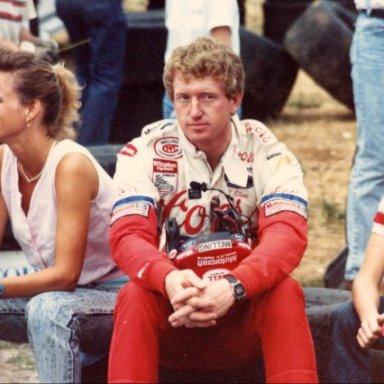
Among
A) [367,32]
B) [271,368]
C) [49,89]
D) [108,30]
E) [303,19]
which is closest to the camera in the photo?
[271,368]

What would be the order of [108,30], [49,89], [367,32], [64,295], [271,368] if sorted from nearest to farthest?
[271,368]
[64,295]
[49,89]
[367,32]
[108,30]

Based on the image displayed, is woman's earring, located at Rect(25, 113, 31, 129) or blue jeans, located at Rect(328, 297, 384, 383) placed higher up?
woman's earring, located at Rect(25, 113, 31, 129)

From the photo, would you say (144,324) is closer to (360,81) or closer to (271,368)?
(271,368)

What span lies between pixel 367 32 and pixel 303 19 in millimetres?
4221

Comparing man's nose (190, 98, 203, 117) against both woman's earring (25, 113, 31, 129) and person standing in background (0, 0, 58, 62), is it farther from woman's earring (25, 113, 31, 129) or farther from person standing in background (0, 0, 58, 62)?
person standing in background (0, 0, 58, 62)

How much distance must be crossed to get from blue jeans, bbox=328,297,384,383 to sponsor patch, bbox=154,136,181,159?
780 millimetres

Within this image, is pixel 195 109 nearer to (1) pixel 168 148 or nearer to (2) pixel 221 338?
(1) pixel 168 148

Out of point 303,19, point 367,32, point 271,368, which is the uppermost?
point 367,32

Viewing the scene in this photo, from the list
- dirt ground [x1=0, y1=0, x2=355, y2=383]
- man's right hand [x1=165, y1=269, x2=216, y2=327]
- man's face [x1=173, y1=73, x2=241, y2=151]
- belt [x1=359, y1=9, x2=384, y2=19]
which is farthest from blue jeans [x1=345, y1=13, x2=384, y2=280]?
man's right hand [x1=165, y1=269, x2=216, y2=327]

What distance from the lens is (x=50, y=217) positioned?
4.46 metres

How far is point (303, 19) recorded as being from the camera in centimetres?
950

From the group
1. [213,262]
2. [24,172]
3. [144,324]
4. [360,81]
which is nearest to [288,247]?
[213,262]

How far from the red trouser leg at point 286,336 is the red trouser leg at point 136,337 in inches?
12.8

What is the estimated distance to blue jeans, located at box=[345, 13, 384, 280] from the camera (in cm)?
531
